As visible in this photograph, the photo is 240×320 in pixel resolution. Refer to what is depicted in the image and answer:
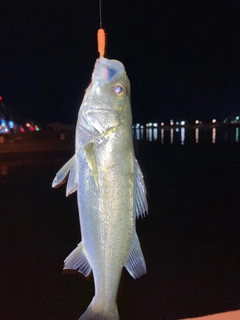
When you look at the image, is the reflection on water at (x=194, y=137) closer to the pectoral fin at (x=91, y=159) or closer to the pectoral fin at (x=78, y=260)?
the pectoral fin at (x=78, y=260)

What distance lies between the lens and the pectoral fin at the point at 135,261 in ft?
5.03

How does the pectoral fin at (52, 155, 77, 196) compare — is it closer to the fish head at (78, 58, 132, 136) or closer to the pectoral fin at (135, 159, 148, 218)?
the fish head at (78, 58, 132, 136)

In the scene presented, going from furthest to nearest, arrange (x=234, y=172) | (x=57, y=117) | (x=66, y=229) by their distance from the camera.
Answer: (x=57, y=117) < (x=234, y=172) < (x=66, y=229)

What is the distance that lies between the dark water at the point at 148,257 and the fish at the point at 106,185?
13.0 inches

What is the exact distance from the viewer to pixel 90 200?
1.44 m

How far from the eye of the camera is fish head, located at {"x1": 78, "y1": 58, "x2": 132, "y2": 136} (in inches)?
58.6

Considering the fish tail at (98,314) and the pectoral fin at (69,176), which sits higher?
the pectoral fin at (69,176)

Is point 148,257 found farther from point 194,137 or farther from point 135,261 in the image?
point 194,137

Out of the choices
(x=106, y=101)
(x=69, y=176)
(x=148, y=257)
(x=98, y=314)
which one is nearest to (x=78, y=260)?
(x=98, y=314)

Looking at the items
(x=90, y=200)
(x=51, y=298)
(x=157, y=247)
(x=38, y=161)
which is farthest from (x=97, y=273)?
(x=38, y=161)

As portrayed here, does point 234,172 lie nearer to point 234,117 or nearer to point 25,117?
point 25,117

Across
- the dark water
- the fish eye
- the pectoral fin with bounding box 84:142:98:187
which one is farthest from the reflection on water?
the pectoral fin with bounding box 84:142:98:187

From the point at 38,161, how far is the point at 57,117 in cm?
3772

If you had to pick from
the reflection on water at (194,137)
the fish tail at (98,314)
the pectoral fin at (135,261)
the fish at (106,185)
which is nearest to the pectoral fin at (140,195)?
the fish at (106,185)
